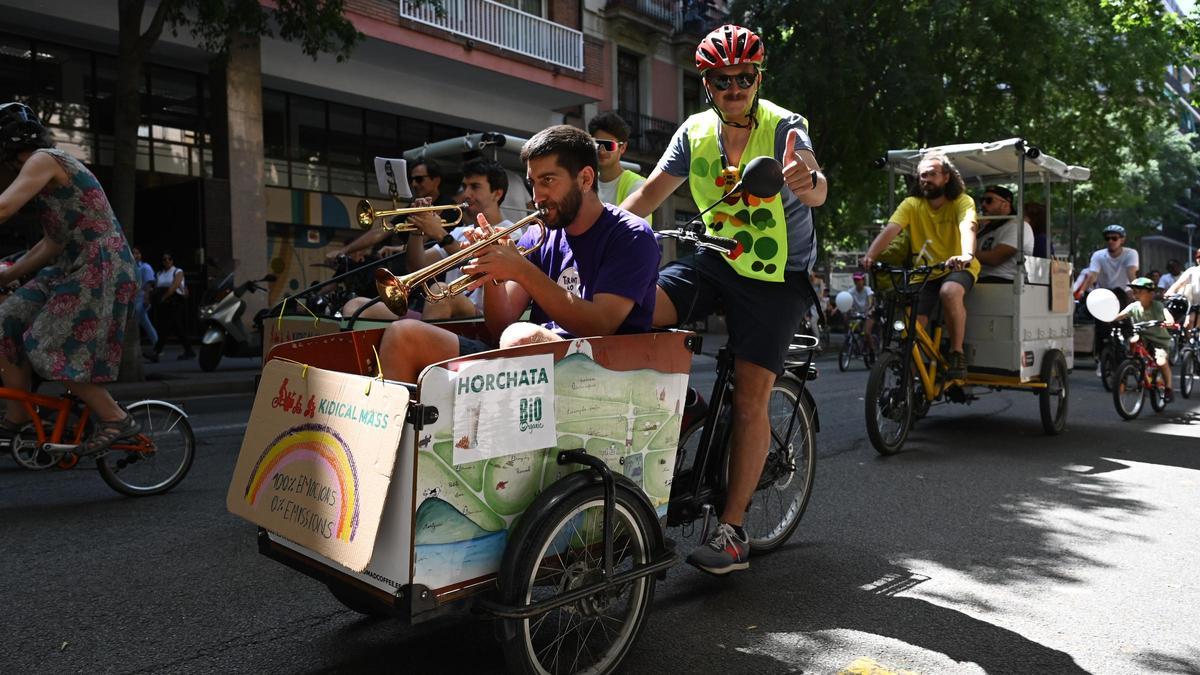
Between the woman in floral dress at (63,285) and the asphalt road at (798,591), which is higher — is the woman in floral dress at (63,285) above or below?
above

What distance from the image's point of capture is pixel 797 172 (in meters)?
3.04

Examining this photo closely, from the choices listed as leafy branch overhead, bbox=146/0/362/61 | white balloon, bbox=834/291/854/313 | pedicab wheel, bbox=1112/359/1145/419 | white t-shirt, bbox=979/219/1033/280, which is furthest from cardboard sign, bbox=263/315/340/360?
white balloon, bbox=834/291/854/313

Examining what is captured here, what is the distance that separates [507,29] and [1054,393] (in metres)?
14.3

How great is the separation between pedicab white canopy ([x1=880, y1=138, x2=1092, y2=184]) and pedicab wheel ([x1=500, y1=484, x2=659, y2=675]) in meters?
5.60

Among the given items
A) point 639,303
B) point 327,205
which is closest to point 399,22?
point 327,205

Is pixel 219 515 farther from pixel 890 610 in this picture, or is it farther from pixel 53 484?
pixel 890 610

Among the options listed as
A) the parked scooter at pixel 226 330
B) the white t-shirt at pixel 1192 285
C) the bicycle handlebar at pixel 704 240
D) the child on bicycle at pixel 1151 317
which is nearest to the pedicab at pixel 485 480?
the bicycle handlebar at pixel 704 240

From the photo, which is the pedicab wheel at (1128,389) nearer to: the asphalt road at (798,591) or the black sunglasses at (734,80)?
the asphalt road at (798,591)

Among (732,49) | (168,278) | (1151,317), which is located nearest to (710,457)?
(732,49)

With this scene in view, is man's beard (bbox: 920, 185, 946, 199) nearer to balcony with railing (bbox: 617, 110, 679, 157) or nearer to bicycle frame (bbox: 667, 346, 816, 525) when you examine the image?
bicycle frame (bbox: 667, 346, 816, 525)

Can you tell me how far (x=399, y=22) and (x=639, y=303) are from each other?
48.8ft

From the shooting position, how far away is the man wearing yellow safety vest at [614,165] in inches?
202

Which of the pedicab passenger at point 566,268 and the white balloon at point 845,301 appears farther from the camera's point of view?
the white balloon at point 845,301

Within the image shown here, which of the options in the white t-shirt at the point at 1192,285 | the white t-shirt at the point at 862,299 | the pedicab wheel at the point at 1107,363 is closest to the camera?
the pedicab wheel at the point at 1107,363
